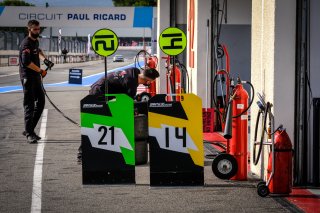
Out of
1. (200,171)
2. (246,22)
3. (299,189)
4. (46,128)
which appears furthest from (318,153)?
(246,22)

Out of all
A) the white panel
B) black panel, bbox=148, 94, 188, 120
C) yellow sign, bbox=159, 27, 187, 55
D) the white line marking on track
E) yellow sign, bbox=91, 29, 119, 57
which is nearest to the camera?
the white line marking on track

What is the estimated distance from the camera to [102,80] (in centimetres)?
1041

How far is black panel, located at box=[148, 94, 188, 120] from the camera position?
8297 mm

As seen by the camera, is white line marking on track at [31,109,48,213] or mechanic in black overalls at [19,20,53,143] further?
mechanic in black overalls at [19,20,53,143]

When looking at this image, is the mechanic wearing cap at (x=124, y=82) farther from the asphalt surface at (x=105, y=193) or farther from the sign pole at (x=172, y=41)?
the sign pole at (x=172, y=41)

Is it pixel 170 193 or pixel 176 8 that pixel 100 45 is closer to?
pixel 170 193

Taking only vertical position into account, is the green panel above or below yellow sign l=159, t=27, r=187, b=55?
below

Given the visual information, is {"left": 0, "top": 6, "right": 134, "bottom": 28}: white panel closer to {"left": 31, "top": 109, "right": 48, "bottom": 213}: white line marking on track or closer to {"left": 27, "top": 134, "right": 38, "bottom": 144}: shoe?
{"left": 31, "top": 109, "right": 48, "bottom": 213}: white line marking on track

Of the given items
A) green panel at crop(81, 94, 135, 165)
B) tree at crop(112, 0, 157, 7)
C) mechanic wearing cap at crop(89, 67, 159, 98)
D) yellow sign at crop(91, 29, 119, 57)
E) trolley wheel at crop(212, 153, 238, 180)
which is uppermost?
tree at crop(112, 0, 157, 7)

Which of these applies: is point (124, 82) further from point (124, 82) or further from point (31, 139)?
point (31, 139)

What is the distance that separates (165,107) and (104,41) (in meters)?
3.15

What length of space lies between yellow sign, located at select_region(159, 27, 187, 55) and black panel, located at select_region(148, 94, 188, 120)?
5160 mm

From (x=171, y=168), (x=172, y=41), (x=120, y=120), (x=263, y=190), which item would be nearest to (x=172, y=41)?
(x=172, y=41)

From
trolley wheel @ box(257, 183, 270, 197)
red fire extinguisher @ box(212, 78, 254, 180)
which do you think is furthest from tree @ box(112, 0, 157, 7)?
trolley wheel @ box(257, 183, 270, 197)
